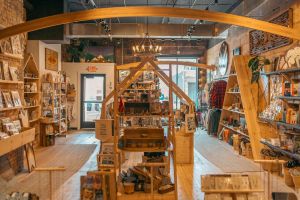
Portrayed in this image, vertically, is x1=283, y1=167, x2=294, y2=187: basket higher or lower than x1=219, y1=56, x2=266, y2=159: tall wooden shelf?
lower

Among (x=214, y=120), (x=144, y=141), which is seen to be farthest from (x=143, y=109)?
(x=214, y=120)

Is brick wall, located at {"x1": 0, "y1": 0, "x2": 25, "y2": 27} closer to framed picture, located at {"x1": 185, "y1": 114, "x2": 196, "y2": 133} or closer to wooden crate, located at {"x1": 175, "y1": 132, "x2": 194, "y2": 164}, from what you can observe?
framed picture, located at {"x1": 185, "y1": 114, "x2": 196, "y2": 133}

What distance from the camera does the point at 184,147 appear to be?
7070 mm

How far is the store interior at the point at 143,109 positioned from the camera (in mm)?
3814

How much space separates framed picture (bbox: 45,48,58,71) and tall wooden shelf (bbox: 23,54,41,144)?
1047 millimetres

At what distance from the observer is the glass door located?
527 inches

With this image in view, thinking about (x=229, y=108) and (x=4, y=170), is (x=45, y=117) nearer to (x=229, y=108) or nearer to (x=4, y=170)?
(x=4, y=170)

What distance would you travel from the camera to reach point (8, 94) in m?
6.04

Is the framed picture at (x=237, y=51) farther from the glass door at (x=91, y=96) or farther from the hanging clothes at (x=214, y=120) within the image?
the glass door at (x=91, y=96)

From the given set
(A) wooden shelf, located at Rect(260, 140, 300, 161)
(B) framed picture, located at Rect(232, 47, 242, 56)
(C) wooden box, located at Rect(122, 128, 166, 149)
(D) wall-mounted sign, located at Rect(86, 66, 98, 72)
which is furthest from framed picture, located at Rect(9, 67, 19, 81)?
(D) wall-mounted sign, located at Rect(86, 66, 98, 72)

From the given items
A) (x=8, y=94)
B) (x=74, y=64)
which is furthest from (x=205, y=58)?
(x=8, y=94)

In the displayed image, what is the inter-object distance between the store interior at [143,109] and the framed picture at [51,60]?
0.11 feet

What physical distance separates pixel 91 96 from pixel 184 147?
7.32m

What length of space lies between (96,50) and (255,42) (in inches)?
319
